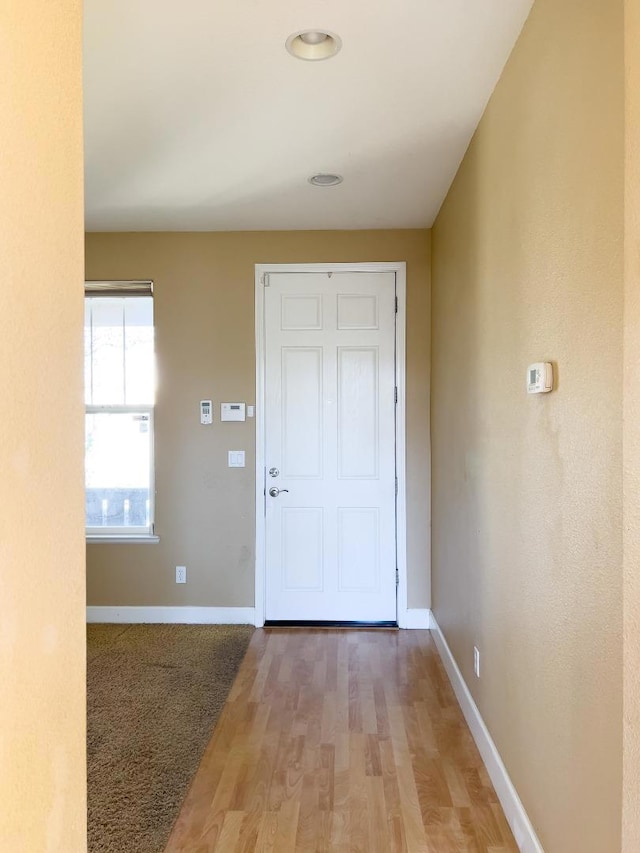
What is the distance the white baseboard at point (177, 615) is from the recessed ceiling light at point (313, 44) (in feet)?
10.3

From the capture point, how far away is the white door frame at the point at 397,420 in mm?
3662

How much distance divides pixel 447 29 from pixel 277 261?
6.86ft

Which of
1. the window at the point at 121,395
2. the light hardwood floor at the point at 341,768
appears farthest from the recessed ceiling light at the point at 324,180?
the light hardwood floor at the point at 341,768

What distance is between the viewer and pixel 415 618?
366 centimetres

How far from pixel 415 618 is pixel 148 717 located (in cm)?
183

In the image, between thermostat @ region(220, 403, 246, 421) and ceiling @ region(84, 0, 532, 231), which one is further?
thermostat @ region(220, 403, 246, 421)

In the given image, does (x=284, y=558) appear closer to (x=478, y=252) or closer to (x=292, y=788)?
(x=292, y=788)

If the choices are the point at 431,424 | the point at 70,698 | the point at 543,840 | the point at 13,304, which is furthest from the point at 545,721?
the point at 431,424

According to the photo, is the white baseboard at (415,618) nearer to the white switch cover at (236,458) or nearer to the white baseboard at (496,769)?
the white baseboard at (496,769)

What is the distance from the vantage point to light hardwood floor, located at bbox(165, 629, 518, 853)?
1797 mm

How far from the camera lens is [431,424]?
11.9 feet

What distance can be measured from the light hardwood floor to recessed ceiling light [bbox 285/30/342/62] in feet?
8.53

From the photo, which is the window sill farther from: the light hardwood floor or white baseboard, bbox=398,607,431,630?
white baseboard, bbox=398,607,431,630

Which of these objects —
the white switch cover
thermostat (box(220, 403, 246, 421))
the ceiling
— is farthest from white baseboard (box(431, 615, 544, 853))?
the ceiling
